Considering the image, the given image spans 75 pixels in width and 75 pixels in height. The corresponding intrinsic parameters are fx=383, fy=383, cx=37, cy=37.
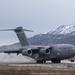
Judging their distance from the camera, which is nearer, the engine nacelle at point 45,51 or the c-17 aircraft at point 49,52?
the c-17 aircraft at point 49,52

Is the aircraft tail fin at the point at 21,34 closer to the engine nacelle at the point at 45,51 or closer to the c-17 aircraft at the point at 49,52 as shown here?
the c-17 aircraft at the point at 49,52

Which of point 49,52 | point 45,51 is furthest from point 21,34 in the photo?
point 45,51

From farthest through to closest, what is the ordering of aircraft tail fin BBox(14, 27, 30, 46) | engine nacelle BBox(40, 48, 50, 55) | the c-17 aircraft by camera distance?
aircraft tail fin BBox(14, 27, 30, 46)
engine nacelle BBox(40, 48, 50, 55)
the c-17 aircraft

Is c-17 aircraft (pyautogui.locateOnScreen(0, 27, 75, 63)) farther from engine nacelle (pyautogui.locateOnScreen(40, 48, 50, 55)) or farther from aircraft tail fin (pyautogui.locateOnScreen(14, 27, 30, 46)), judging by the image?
aircraft tail fin (pyautogui.locateOnScreen(14, 27, 30, 46))

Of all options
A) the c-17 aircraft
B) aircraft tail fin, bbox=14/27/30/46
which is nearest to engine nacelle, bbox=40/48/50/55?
the c-17 aircraft

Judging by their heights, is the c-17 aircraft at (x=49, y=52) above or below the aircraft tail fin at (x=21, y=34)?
below

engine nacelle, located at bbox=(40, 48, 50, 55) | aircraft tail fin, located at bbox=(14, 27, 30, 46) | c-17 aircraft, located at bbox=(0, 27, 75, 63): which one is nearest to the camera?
c-17 aircraft, located at bbox=(0, 27, 75, 63)

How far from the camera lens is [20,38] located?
75938 millimetres

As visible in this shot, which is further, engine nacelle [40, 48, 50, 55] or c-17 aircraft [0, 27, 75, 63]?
engine nacelle [40, 48, 50, 55]

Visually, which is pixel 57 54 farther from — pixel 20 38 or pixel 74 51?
pixel 20 38

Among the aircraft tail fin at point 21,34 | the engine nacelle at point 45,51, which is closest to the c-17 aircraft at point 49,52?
the engine nacelle at point 45,51

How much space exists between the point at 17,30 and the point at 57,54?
13.6m

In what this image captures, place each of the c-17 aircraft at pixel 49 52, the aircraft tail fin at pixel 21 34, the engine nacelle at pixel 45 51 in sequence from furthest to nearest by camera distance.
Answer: the aircraft tail fin at pixel 21 34 < the engine nacelle at pixel 45 51 < the c-17 aircraft at pixel 49 52

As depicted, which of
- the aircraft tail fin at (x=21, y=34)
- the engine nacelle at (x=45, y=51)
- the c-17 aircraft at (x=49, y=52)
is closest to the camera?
the c-17 aircraft at (x=49, y=52)
